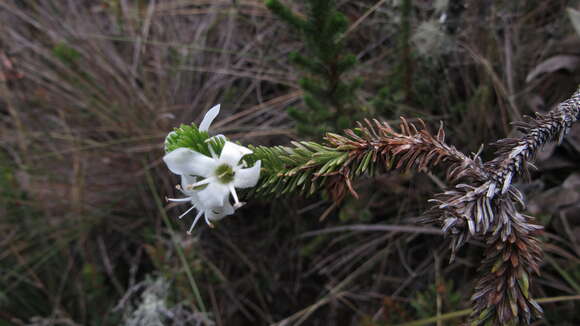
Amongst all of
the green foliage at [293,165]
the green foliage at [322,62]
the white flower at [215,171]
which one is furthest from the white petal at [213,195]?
the green foliage at [322,62]

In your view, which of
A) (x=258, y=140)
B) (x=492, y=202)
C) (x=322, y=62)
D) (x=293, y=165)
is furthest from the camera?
(x=258, y=140)

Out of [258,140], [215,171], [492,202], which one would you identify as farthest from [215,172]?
[258,140]

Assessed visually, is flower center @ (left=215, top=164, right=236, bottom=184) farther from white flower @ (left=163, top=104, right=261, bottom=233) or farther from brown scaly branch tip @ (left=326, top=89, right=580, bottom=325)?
brown scaly branch tip @ (left=326, top=89, right=580, bottom=325)

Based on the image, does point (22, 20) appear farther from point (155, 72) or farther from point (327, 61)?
point (327, 61)

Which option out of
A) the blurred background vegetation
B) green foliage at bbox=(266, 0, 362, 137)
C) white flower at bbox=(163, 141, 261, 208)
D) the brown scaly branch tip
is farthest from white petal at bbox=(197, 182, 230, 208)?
the blurred background vegetation

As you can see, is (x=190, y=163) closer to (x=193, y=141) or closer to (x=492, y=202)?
(x=193, y=141)
